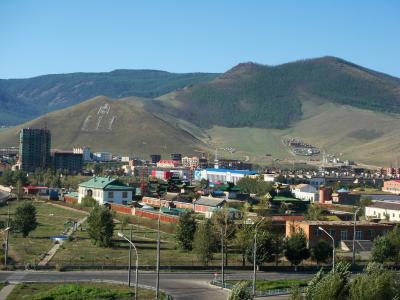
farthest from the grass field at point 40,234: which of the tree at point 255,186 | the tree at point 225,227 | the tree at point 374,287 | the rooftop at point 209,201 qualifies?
the tree at point 255,186

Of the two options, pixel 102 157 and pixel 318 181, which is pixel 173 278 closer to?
pixel 318 181

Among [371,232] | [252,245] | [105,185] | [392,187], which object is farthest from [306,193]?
[252,245]

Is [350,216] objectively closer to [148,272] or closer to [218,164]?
[148,272]

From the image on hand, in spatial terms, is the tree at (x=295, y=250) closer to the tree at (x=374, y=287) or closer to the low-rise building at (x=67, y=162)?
the tree at (x=374, y=287)

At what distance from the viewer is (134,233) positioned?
194ft

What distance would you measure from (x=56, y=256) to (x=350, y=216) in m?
31.9

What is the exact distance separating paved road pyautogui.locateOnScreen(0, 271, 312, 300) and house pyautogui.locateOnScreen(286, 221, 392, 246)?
10.8 m

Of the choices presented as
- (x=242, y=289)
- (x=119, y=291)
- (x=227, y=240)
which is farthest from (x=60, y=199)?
(x=242, y=289)

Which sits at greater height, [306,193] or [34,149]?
[34,149]

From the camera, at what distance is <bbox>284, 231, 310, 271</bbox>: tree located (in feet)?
149

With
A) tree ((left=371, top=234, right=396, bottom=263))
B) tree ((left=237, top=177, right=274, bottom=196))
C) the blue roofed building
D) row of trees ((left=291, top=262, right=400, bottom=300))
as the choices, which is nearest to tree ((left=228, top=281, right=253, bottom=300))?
row of trees ((left=291, top=262, right=400, bottom=300))

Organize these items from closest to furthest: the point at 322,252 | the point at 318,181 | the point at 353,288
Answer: the point at 353,288 < the point at 322,252 < the point at 318,181

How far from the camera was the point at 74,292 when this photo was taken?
3356cm

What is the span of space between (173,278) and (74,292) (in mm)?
7402
